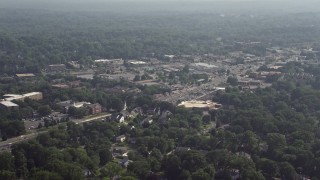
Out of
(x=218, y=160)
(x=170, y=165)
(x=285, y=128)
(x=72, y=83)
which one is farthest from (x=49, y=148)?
(x=72, y=83)

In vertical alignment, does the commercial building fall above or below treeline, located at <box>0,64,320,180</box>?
below

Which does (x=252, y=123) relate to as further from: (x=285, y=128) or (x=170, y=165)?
(x=170, y=165)

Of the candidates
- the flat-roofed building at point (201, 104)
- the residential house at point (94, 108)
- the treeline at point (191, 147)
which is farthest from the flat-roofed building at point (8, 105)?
the flat-roofed building at point (201, 104)

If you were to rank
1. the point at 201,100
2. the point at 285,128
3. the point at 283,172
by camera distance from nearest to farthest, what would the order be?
1. the point at 283,172
2. the point at 285,128
3. the point at 201,100

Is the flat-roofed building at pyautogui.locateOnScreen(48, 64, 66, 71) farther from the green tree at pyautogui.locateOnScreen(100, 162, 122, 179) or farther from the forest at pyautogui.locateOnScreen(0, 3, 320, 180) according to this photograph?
the green tree at pyautogui.locateOnScreen(100, 162, 122, 179)

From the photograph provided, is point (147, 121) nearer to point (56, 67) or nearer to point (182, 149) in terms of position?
point (182, 149)

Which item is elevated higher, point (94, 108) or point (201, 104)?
point (94, 108)

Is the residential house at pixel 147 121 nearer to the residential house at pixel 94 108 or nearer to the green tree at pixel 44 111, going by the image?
the residential house at pixel 94 108

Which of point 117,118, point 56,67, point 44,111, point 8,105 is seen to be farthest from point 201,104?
point 56,67

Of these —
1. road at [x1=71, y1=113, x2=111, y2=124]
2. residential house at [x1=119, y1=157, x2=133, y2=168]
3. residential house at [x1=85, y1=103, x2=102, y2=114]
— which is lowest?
road at [x1=71, y1=113, x2=111, y2=124]

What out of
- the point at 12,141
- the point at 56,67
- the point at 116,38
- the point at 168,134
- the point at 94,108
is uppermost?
the point at 168,134

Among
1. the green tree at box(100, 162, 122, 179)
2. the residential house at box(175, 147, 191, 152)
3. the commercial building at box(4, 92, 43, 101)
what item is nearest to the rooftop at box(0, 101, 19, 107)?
the commercial building at box(4, 92, 43, 101)
